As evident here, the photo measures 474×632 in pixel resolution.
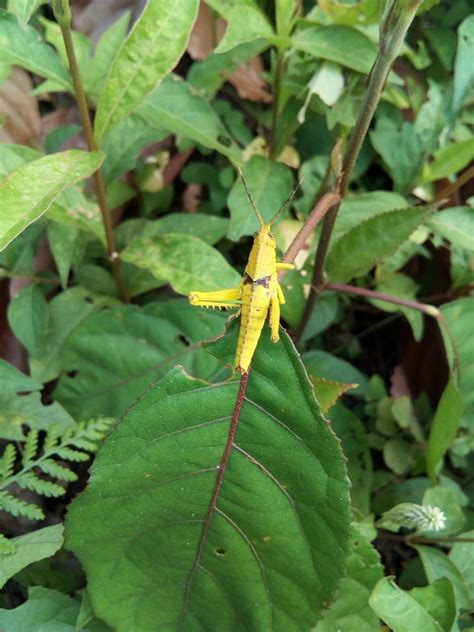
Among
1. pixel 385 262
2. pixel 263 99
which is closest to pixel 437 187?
pixel 385 262

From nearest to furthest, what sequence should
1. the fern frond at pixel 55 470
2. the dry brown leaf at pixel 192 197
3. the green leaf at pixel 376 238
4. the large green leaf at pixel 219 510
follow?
the large green leaf at pixel 219 510 → the fern frond at pixel 55 470 → the green leaf at pixel 376 238 → the dry brown leaf at pixel 192 197

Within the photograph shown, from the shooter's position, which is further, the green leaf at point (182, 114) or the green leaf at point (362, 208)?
the green leaf at point (362, 208)

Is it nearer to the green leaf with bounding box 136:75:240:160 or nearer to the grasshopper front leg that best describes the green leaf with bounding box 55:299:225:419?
the grasshopper front leg

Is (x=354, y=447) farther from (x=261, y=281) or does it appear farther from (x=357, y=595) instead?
(x=261, y=281)

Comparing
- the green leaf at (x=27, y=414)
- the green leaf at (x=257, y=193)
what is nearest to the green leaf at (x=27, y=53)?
the green leaf at (x=257, y=193)

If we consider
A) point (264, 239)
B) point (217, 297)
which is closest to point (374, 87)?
point (264, 239)

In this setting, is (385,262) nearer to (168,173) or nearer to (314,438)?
(168,173)

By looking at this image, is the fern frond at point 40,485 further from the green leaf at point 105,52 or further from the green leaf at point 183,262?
the green leaf at point 105,52
